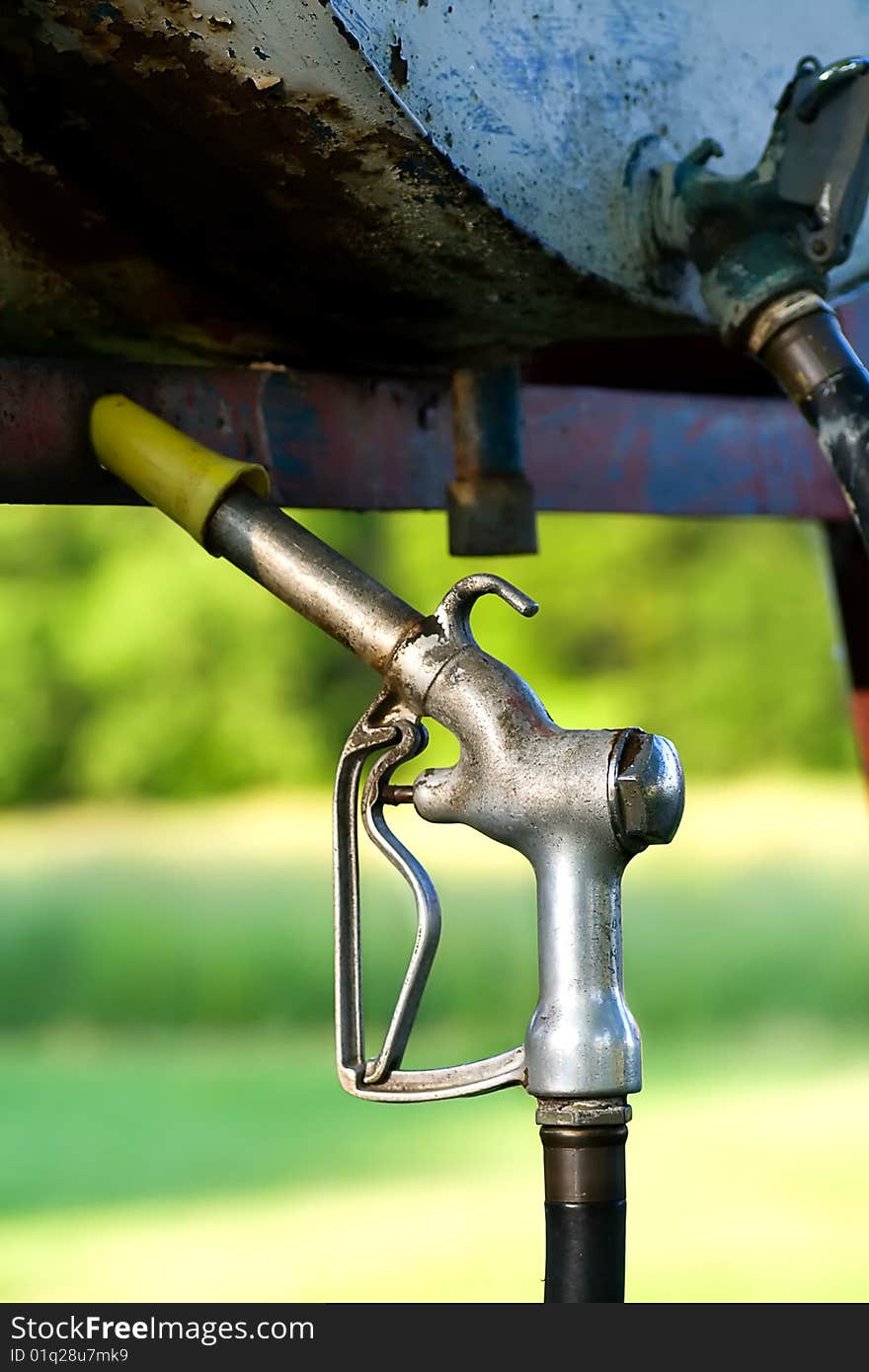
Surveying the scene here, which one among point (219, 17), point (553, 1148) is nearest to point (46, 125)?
point (219, 17)

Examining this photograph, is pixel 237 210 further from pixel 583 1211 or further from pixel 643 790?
pixel 583 1211

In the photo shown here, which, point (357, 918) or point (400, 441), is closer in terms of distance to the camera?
point (357, 918)

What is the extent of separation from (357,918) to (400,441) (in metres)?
0.30

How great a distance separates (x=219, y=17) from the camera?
2.17 ft

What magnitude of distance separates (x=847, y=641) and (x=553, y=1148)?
2.26 feet

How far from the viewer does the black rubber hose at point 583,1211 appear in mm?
631

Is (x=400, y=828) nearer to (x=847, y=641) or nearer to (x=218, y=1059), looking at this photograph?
(x=218, y=1059)

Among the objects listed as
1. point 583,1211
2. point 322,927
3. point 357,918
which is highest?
point 322,927

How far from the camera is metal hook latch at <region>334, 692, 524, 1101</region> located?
2.16 feet

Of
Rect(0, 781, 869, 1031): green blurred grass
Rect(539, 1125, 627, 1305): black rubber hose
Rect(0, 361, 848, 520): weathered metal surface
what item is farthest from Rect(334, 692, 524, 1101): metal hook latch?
Rect(0, 781, 869, 1031): green blurred grass

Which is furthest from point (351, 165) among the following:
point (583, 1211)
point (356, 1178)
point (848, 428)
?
point (356, 1178)

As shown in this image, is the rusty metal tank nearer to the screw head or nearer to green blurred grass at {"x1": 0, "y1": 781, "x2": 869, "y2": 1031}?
the screw head

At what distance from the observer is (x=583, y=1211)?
0.63 m

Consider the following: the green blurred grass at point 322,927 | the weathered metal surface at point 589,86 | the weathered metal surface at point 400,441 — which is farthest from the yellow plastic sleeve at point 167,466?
the green blurred grass at point 322,927
